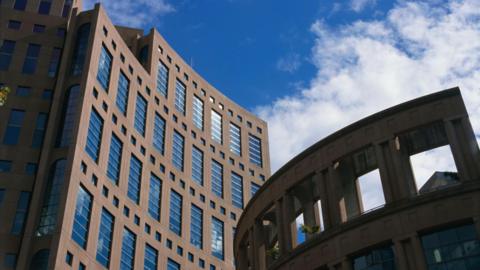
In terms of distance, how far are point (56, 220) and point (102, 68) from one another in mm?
23276

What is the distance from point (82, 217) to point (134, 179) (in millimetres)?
15325

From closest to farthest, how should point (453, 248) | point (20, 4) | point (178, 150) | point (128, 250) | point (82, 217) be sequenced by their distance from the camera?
point (453, 248) < point (82, 217) < point (128, 250) < point (20, 4) < point (178, 150)

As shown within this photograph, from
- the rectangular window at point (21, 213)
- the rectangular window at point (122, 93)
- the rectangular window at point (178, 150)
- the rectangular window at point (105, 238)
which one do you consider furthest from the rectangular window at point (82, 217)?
the rectangular window at point (178, 150)

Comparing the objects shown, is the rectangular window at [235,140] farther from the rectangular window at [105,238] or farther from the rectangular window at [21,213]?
the rectangular window at [21,213]

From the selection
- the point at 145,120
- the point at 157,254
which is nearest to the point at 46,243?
the point at 157,254

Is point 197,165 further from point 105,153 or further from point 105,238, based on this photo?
point 105,238

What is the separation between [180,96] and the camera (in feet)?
315

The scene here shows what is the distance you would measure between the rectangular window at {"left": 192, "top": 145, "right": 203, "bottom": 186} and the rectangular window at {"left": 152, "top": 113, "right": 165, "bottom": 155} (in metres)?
7.55

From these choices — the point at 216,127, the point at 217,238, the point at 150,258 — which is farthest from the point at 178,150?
the point at 150,258

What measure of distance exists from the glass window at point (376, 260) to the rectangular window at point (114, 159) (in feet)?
138

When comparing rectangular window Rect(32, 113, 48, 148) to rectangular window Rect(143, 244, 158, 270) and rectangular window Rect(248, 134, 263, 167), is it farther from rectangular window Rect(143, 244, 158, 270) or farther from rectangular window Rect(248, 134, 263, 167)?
rectangular window Rect(248, 134, 263, 167)

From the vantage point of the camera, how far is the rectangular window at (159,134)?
85.8 m

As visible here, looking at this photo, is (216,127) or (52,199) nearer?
(52,199)

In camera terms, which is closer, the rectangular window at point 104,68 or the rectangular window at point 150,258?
the rectangular window at point 104,68
